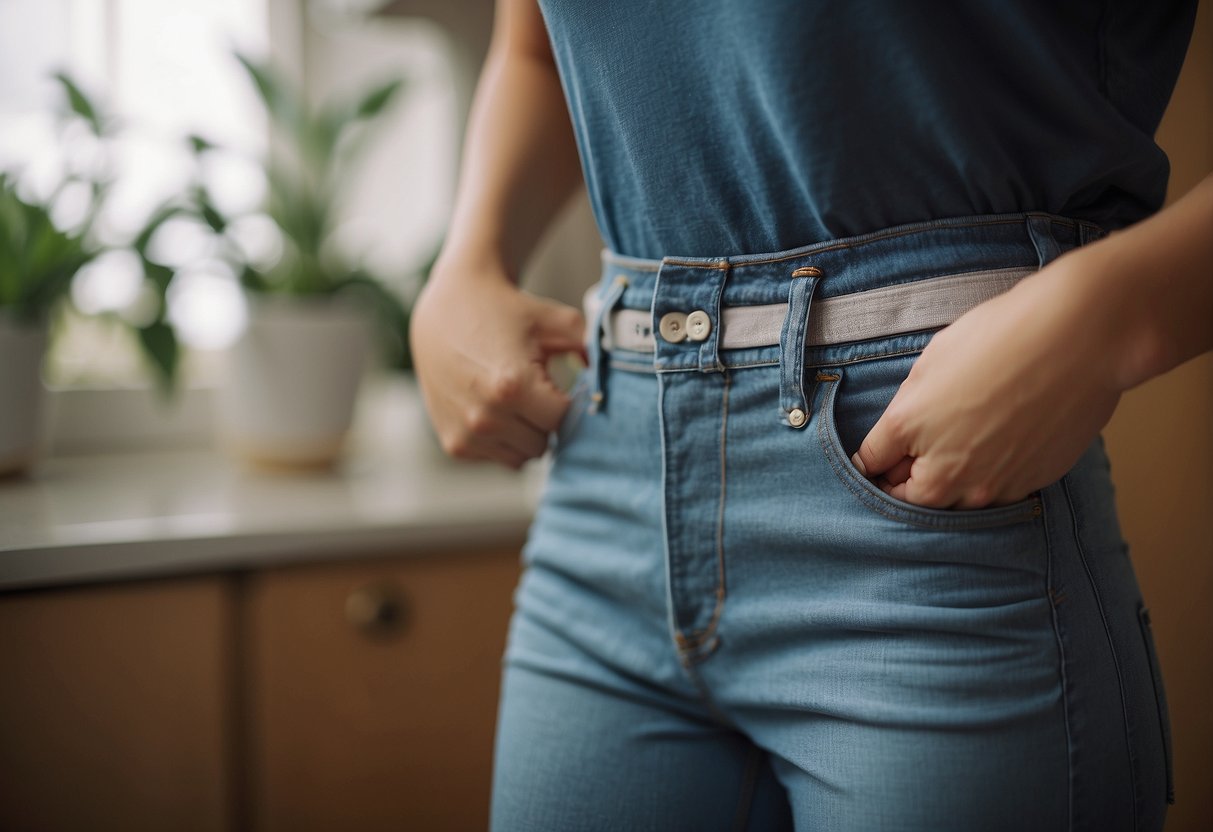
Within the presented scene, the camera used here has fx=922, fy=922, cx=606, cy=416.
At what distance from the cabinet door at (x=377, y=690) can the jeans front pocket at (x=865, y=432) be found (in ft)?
2.37

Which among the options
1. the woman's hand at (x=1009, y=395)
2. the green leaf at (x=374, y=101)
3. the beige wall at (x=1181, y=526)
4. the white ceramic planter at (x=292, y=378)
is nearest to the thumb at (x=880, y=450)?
the woman's hand at (x=1009, y=395)

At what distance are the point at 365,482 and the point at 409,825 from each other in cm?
44

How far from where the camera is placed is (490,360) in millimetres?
563

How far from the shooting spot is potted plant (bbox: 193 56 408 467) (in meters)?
1.23

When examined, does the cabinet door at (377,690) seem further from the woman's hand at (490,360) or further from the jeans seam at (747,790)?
the jeans seam at (747,790)

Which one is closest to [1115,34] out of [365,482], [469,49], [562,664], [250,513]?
[562,664]

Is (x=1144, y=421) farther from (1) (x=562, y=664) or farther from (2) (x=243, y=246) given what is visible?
(2) (x=243, y=246)

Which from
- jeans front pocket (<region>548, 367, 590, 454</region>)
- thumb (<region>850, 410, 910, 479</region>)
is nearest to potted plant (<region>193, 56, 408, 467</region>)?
jeans front pocket (<region>548, 367, 590, 454</region>)

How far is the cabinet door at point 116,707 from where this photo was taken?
35.3 inches

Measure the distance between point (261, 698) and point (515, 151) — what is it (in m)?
0.68

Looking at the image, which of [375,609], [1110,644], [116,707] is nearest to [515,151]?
[1110,644]

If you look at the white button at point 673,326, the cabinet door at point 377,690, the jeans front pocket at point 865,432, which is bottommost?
the cabinet door at point 377,690

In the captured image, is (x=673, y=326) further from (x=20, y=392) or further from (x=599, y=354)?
(x=20, y=392)

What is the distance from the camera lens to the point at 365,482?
4.10 feet
